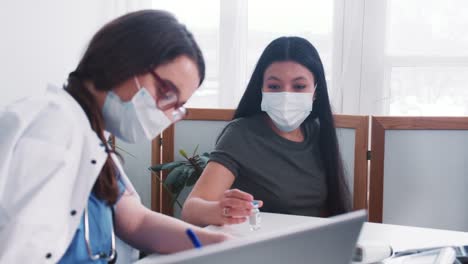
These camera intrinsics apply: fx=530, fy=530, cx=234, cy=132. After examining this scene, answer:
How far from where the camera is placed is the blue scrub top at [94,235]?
3.03 feet

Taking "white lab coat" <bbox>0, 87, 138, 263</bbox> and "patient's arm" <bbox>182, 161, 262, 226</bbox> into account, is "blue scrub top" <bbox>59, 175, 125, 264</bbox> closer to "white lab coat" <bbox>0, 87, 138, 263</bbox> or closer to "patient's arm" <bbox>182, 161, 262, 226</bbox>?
"white lab coat" <bbox>0, 87, 138, 263</bbox>

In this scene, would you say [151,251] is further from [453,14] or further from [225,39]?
[453,14]

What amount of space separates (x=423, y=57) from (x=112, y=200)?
2255 millimetres

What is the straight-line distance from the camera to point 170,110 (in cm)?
114

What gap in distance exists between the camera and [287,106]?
5.71ft

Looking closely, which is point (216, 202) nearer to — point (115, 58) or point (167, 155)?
point (115, 58)

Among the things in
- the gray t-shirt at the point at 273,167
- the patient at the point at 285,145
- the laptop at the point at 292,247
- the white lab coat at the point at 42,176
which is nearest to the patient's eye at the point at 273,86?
the patient at the point at 285,145

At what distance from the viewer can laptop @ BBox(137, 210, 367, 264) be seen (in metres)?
0.45

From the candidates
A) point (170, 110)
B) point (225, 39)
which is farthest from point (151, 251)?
point (225, 39)

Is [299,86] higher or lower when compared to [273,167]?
higher

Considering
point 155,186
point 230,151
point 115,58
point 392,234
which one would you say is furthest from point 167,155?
point 115,58

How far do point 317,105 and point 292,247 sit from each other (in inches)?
53.1

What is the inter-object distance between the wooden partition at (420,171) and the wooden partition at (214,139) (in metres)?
0.04

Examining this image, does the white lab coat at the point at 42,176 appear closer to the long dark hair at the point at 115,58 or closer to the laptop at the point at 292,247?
the long dark hair at the point at 115,58
